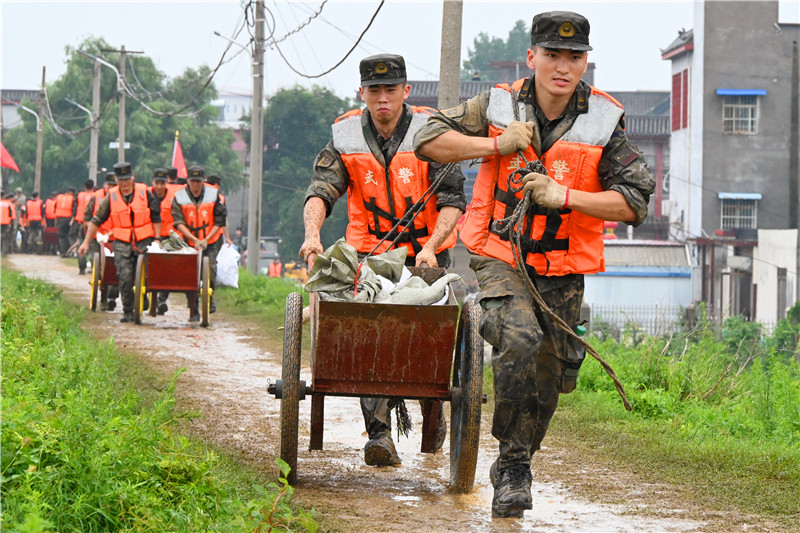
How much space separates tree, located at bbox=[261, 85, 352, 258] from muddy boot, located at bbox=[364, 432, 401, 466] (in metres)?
38.1

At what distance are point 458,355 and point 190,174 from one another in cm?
1027

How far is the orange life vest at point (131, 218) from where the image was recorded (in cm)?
1611

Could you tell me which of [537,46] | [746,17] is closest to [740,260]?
[746,17]

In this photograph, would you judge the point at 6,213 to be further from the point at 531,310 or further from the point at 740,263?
the point at 531,310

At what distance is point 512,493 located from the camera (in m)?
5.74

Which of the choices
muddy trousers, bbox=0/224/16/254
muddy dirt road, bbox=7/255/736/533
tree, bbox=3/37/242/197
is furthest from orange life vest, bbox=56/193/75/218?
muddy dirt road, bbox=7/255/736/533

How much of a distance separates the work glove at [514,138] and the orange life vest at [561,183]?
191mm

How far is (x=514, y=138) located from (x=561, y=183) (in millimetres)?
392

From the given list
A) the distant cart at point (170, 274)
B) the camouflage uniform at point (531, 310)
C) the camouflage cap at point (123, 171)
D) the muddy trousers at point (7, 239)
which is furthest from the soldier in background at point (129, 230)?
the muddy trousers at point (7, 239)

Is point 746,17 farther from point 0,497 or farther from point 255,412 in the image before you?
point 0,497

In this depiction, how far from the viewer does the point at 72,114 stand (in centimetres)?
5619

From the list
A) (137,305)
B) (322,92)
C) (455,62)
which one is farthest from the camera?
(322,92)

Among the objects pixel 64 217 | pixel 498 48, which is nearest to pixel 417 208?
pixel 64 217

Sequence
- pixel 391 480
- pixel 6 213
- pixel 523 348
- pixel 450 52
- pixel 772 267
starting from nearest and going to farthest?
pixel 523 348, pixel 391 480, pixel 450 52, pixel 772 267, pixel 6 213
